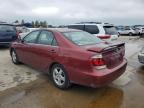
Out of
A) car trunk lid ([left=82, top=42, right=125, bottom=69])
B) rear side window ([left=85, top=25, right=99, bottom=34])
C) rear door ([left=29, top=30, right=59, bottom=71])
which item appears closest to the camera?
car trunk lid ([left=82, top=42, right=125, bottom=69])

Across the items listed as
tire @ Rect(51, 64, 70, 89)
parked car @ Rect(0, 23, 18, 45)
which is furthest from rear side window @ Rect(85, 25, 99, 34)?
tire @ Rect(51, 64, 70, 89)

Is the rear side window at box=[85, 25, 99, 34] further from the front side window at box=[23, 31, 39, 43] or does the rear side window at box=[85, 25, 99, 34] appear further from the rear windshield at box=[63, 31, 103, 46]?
the rear windshield at box=[63, 31, 103, 46]

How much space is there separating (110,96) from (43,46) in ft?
7.40

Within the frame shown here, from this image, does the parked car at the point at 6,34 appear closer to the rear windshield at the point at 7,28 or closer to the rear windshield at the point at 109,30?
the rear windshield at the point at 7,28

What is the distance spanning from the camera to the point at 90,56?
4.49 m

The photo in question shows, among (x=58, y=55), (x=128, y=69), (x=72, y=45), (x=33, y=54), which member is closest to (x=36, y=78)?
(x=33, y=54)

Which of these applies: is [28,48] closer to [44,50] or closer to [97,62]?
[44,50]

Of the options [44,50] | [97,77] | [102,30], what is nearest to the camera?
[97,77]

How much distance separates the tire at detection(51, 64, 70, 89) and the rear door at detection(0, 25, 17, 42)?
7.33m

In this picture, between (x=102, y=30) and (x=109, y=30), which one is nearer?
(x=102, y=30)

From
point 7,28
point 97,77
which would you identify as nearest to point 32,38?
point 97,77

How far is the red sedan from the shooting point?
14.8 feet

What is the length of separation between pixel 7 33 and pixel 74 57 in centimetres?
834

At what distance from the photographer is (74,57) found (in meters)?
4.79
